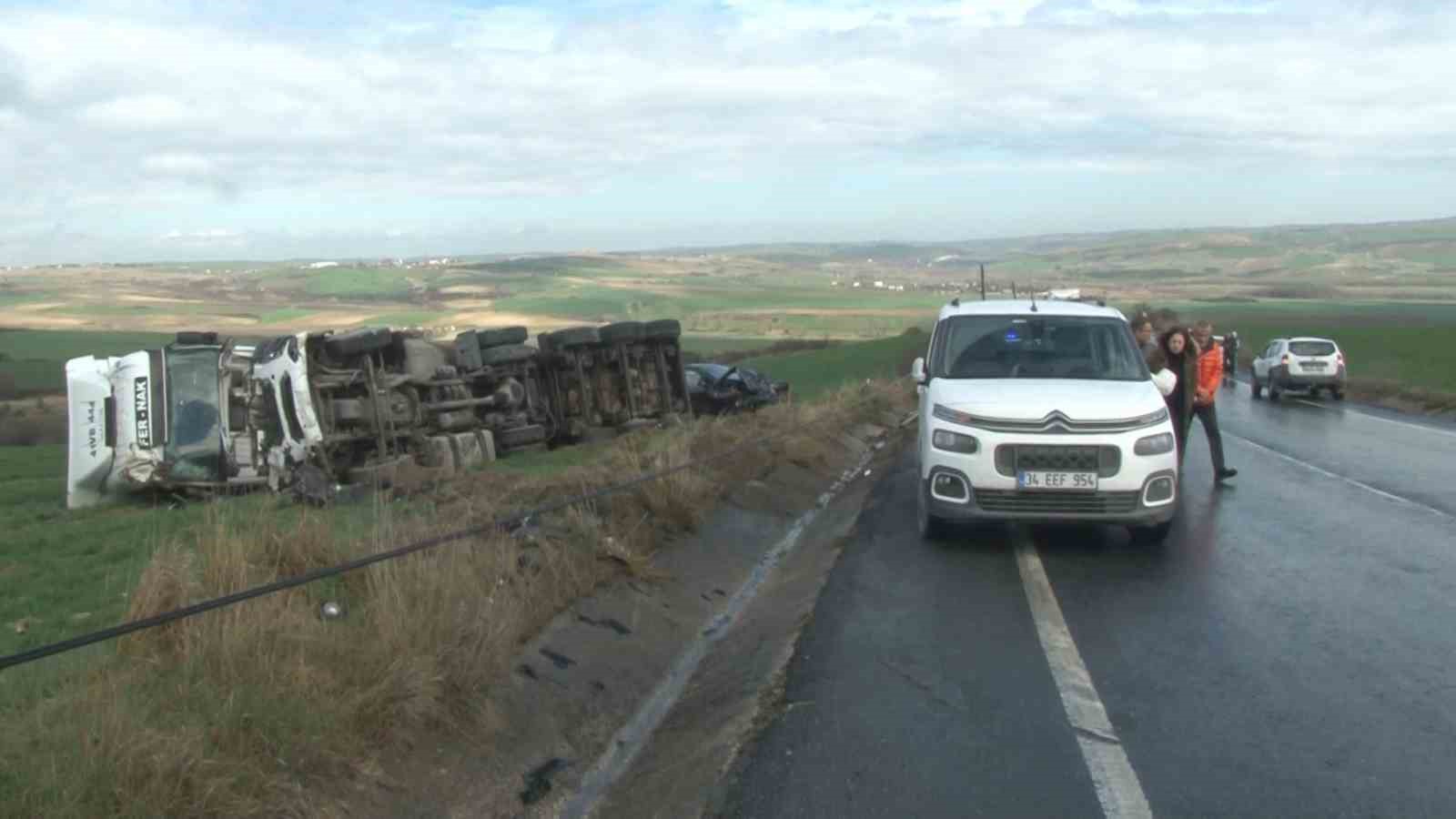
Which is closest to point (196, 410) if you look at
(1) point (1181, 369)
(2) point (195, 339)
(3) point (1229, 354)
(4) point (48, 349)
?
(2) point (195, 339)

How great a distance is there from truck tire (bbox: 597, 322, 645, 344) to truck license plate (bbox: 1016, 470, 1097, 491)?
51.9 ft

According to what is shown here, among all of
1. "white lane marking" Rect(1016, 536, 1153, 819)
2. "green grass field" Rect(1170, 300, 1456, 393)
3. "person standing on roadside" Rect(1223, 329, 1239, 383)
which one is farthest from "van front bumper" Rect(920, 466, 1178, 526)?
"person standing on roadside" Rect(1223, 329, 1239, 383)

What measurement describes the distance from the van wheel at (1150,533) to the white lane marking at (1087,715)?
1.54 m

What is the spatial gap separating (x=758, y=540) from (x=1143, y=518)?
147 inches

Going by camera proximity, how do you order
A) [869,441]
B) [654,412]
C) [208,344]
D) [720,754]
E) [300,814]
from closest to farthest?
[300,814] → [720,754] → [208,344] → [869,441] → [654,412]

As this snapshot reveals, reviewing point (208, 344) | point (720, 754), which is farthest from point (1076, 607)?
point (208, 344)

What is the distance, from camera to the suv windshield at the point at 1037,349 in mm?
11477

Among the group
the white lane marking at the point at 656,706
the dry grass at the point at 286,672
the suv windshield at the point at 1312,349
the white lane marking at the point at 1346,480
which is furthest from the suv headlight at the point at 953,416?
the suv windshield at the point at 1312,349

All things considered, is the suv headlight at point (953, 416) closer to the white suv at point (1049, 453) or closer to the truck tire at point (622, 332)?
the white suv at point (1049, 453)

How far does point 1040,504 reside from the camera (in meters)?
10.2

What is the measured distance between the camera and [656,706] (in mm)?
7270

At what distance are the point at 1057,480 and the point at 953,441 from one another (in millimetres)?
857

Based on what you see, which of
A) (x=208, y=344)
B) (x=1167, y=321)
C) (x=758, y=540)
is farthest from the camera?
(x=208, y=344)

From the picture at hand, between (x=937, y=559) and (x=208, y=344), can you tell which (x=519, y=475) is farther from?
(x=937, y=559)
